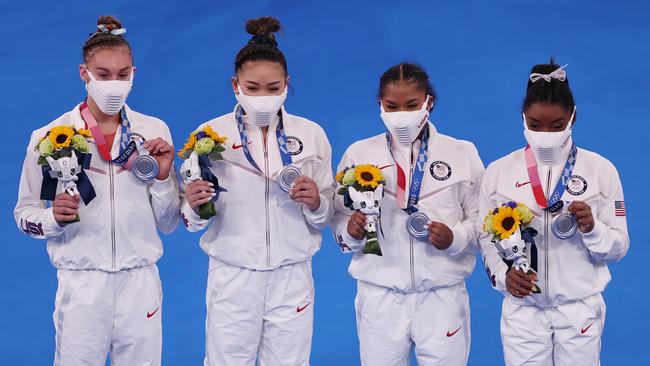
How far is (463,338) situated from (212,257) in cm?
150

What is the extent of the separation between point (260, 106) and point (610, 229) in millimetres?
2006

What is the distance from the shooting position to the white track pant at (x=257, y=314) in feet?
18.1

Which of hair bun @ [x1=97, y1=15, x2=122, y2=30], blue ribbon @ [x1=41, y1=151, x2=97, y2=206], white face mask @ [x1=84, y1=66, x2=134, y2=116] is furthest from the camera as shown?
hair bun @ [x1=97, y1=15, x2=122, y2=30]

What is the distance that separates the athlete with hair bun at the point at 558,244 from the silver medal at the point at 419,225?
17.9 inches

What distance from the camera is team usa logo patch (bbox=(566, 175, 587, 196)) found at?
5312 millimetres

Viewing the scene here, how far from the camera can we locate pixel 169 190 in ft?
17.9

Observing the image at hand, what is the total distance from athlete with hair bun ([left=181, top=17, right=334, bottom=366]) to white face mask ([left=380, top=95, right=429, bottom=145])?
19.5 inches

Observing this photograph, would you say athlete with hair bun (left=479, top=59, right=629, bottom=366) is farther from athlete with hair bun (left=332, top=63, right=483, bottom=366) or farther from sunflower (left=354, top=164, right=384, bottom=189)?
sunflower (left=354, top=164, right=384, bottom=189)

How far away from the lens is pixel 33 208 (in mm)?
5527

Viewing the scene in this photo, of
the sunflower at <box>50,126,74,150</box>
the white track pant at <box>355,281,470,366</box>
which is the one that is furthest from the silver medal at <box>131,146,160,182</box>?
the white track pant at <box>355,281,470,366</box>

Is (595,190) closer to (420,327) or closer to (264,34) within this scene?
(420,327)

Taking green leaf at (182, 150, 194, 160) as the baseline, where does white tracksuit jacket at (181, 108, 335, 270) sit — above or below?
below

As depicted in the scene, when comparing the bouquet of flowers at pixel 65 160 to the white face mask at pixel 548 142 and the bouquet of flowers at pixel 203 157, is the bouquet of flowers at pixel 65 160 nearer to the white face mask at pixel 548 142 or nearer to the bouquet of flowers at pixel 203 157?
the bouquet of flowers at pixel 203 157

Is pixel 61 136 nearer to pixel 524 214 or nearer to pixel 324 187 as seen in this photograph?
pixel 324 187
